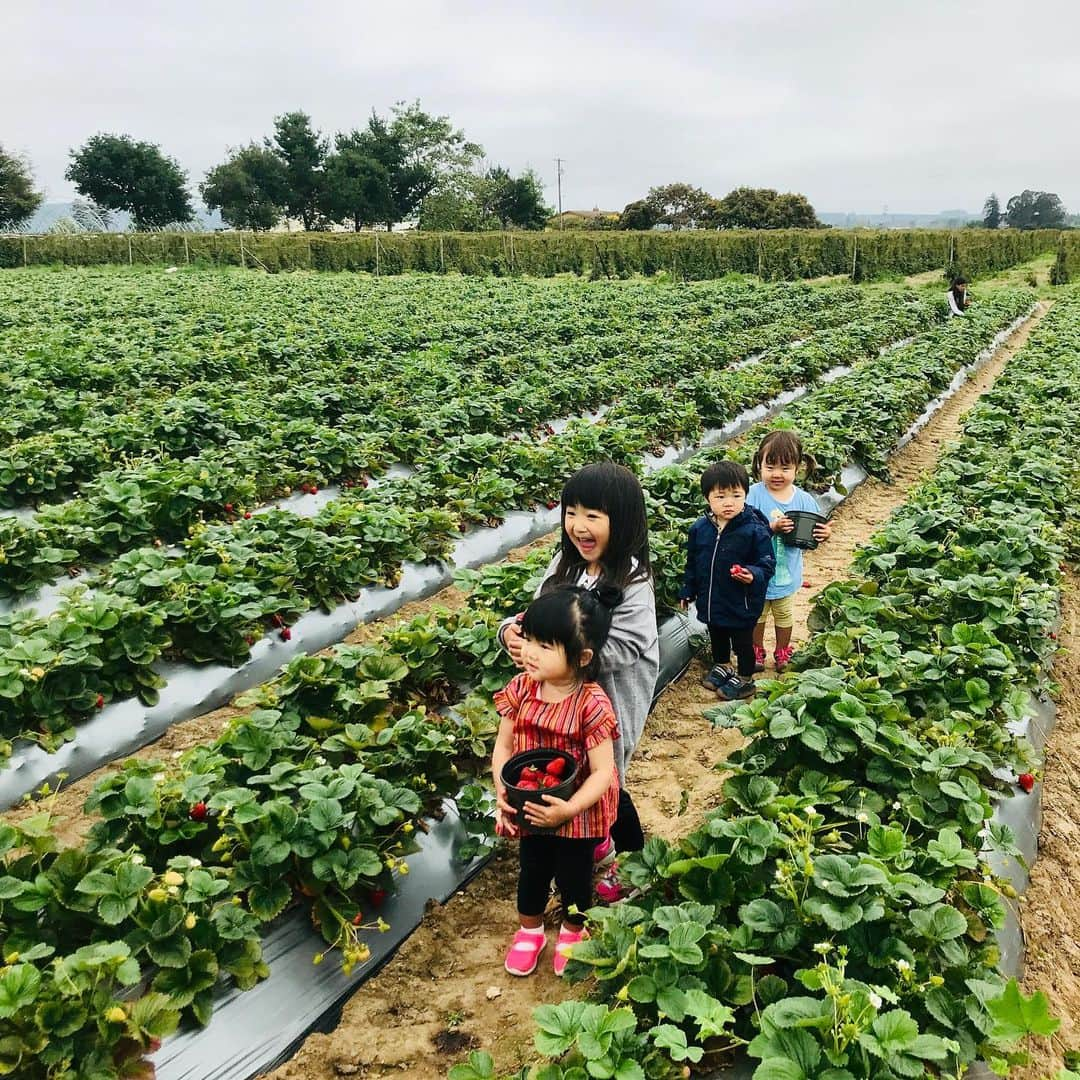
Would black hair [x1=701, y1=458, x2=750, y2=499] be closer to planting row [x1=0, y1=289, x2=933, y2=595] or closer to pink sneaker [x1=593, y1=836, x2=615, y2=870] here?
pink sneaker [x1=593, y1=836, x2=615, y2=870]

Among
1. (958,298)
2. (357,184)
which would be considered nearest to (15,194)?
(357,184)

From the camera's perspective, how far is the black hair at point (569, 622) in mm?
2346

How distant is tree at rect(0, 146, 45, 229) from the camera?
2143 inches

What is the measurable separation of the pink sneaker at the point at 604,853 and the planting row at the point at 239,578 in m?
2.25

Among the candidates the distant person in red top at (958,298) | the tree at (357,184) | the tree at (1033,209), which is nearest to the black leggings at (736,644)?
the distant person in red top at (958,298)

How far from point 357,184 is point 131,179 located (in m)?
17.5

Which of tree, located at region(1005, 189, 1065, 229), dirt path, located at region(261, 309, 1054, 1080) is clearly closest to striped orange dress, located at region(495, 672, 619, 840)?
dirt path, located at region(261, 309, 1054, 1080)

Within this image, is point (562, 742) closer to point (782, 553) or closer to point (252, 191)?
point (782, 553)

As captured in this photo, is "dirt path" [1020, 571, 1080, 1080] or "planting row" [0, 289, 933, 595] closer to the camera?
"dirt path" [1020, 571, 1080, 1080]

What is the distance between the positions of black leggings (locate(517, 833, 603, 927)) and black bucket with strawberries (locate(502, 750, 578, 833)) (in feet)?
0.43

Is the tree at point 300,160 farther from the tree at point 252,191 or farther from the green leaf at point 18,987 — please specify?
the green leaf at point 18,987

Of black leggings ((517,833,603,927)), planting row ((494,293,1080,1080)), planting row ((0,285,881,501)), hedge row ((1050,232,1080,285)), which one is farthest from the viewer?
hedge row ((1050,232,1080,285))

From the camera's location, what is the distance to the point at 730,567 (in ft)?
13.8

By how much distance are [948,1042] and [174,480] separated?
5425 mm
